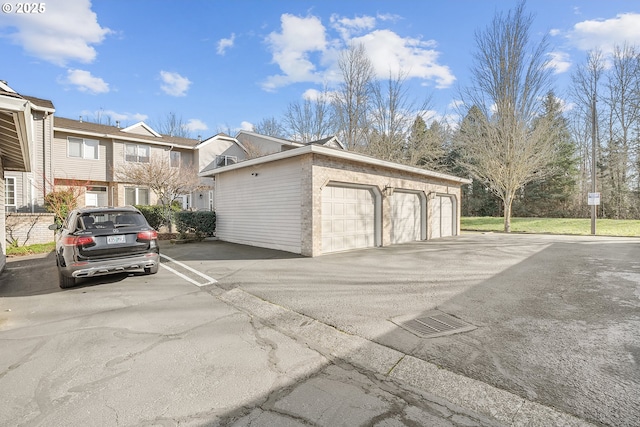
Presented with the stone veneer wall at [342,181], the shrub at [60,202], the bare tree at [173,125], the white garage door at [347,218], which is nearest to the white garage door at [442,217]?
the stone veneer wall at [342,181]

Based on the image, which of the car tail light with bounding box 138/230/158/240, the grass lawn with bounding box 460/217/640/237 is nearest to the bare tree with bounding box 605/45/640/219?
the grass lawn with bounding box 460/217/640/237

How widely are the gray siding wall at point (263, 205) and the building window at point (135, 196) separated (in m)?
10.3

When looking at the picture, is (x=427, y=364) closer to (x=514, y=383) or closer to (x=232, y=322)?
(x=514, y=383)

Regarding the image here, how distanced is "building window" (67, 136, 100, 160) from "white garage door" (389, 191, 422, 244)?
19.4 m

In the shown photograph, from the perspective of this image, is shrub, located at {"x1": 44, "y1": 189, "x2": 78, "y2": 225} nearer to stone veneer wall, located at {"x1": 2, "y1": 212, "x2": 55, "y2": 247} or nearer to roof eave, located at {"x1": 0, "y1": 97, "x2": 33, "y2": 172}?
stone veneer wall, located at {"x1": 2, "y1": 212, "x2": 55, "y2": 247}

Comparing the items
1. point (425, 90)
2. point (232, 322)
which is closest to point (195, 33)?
point (232, 322)

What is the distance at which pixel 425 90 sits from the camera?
22578mm

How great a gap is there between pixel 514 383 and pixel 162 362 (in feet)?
10.8

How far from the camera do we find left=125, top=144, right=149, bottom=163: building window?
68.0 ft

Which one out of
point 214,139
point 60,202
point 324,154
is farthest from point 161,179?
point 324,154

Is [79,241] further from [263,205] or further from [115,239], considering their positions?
[263,205]

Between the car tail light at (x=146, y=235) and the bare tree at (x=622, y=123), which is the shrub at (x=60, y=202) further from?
the bare tree at (x=622, y=123)

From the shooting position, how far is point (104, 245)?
18.6 ft

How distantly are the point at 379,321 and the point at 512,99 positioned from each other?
784 inches
